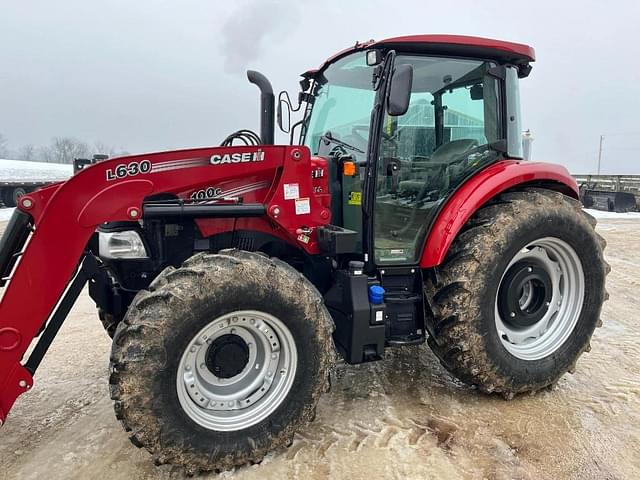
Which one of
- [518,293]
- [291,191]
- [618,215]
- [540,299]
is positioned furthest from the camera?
[618,215]

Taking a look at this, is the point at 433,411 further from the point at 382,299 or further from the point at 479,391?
the point at 382,299

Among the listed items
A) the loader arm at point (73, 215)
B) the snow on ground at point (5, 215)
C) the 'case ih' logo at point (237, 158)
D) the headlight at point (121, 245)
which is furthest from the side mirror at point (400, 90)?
the snow on ground at point (5, 215)

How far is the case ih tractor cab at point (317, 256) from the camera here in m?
2.52

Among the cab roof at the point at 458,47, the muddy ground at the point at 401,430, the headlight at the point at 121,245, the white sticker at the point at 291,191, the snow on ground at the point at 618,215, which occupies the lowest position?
the snow on ground at the point at 618,215

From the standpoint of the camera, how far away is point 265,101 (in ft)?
11.3

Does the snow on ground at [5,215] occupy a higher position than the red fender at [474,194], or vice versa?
the red fender at [474,194]

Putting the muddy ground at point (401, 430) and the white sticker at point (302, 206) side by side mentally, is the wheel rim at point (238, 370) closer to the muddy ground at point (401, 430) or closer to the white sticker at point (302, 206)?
the muddy ground at point (401, 430)

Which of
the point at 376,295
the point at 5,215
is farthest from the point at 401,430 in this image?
the point at 5,215

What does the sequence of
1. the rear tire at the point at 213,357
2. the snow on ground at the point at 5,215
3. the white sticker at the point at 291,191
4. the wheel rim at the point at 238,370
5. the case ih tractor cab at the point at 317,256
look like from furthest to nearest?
the snow on ground at the point at 5,215
the white sticker at the point at 291,191
the wheel rim at the point at 238,370
the case ih tractor cab at the point at 317,256
the rear tire at the point at 213,357

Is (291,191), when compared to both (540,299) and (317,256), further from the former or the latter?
(540,299)

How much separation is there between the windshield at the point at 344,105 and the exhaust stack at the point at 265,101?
0.50 metres

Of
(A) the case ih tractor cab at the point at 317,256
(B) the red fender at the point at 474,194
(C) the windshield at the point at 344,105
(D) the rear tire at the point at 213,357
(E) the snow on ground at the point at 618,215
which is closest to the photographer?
(D) the rear tire at the point at 213,357

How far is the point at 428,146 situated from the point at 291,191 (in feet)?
3.50

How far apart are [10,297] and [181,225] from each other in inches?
39.2
